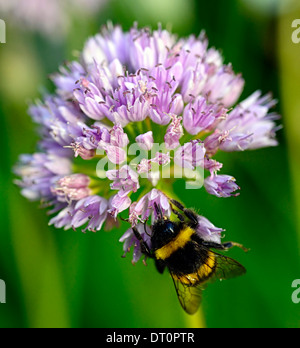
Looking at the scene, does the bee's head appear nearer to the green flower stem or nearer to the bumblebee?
the bumblebee

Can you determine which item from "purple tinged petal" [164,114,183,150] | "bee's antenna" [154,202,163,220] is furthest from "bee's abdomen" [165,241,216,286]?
"purple tinged petal" [164,114,183,150]

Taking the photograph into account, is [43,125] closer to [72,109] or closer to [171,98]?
[72,109]

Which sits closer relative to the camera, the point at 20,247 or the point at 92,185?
the point at 92,185

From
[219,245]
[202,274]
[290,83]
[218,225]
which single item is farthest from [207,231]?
[290,83]

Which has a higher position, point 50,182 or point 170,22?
point 170,22

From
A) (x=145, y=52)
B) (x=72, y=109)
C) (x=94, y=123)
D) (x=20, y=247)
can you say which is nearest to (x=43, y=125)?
(x=72, y=109)
